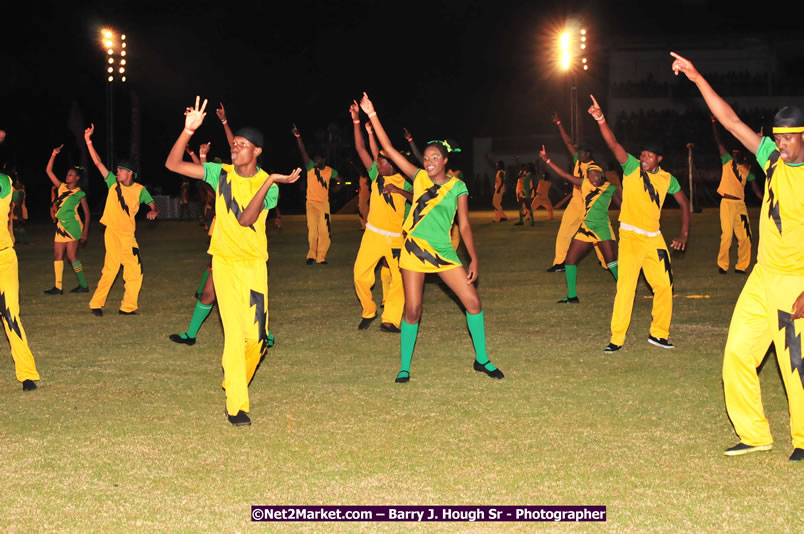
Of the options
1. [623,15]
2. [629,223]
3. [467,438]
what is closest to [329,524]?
[467,438]

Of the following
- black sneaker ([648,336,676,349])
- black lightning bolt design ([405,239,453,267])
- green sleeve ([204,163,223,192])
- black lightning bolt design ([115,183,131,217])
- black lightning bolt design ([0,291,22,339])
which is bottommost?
black sneaker ([648,336,676,349])

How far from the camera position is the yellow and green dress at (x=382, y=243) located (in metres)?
11.5

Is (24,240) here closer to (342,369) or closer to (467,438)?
(342,369)

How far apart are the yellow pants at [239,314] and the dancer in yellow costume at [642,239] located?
4154 millimetres

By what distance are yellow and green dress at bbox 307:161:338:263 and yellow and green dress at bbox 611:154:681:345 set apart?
10.5 m

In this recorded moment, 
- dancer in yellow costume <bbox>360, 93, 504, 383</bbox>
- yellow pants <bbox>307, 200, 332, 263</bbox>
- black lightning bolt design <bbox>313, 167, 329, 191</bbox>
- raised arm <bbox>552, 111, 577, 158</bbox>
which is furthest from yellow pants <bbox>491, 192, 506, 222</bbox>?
dancer in yellow costume <bbox>360, 93, 504, 383</bbox>

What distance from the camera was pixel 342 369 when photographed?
9.17 m

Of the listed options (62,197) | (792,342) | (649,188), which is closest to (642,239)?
(649,188)

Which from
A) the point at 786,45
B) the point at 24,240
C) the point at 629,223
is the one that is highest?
Result: the point at 786,45

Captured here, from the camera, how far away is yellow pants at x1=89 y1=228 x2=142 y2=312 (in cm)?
1265

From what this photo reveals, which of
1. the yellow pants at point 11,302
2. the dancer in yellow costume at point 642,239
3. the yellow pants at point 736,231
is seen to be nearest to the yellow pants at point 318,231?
the yellow pants at point 736,231

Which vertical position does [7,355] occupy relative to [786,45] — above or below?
below

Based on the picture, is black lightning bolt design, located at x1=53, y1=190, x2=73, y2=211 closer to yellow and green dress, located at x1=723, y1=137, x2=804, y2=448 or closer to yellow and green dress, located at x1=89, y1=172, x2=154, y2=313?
yellow and green dress, located at x1=89, y1=172, x2=154, y2=313

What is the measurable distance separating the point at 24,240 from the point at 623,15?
59163mm
